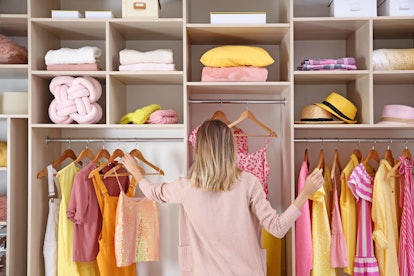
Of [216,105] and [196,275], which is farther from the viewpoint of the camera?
[216,105]

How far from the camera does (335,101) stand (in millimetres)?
3027

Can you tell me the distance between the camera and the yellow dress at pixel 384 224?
2.86 metres

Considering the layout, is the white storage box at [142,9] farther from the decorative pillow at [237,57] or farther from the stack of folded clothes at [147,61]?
the decorative pillow at [237,57]

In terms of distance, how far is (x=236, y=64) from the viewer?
2.96 metres

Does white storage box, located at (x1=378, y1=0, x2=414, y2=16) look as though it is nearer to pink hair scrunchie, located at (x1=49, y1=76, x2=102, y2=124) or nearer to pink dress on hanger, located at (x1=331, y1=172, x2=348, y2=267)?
pink dress on hanger, located at (x1=331, y1=172, x2=348, y2=267)

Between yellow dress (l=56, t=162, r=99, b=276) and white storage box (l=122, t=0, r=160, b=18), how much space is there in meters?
1.00

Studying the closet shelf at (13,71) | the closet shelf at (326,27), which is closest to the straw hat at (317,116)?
the closet shelf at (326,27)

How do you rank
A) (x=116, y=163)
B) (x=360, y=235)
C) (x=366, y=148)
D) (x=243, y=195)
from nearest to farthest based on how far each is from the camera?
(x=243, y=195)
(x=360, y=235)
(x=116, y=163)
(x=366, y=148)

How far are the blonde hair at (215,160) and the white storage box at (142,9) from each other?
2.98ft

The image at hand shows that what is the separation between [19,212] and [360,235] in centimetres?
207

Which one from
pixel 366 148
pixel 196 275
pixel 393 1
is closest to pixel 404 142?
pixel 366 148

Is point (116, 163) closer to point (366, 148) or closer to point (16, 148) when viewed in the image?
point (16, 148)

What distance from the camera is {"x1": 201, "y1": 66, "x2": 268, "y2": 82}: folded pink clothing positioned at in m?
→ 2.95

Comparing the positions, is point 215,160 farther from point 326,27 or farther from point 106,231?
point 326,27
